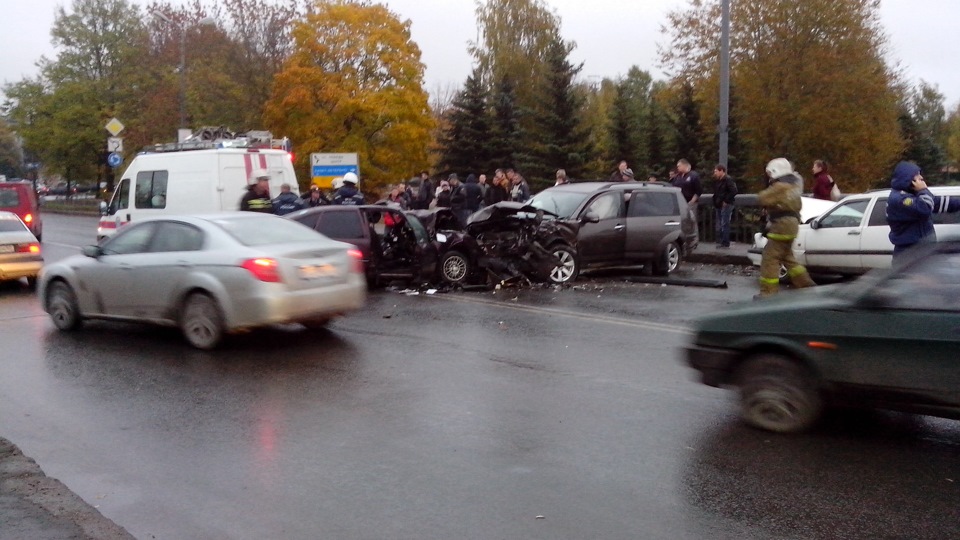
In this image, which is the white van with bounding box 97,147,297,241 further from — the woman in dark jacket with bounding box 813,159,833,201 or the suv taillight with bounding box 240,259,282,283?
the woman in dark jacket with bounding box 813,159,833,201

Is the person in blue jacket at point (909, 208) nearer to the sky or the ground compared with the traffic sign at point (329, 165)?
nearer to the ground

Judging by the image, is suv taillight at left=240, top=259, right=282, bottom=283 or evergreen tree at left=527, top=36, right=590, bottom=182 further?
evergreen tree at left=527, top=36, right=590, bottom=182

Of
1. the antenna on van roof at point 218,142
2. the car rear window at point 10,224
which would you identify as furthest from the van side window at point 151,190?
the car rear window at point 10,224

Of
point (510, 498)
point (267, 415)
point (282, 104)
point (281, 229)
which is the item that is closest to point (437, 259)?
point (281, 229)

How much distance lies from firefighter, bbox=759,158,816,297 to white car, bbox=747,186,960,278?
3.08 metres

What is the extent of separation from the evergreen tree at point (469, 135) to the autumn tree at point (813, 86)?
9.09m

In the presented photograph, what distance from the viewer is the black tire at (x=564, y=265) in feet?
50.6

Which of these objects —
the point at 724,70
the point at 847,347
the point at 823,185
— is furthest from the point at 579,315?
the point at 724,70

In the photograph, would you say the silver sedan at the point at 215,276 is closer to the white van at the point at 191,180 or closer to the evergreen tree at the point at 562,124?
the white van at the point at 191,180

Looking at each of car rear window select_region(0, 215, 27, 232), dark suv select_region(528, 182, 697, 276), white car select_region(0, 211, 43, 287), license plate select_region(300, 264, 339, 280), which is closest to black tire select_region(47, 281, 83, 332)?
license plate select_region(300, 264, 339, 280)

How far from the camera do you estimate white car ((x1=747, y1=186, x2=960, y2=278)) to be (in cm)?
1367

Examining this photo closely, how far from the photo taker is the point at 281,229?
1055 cm

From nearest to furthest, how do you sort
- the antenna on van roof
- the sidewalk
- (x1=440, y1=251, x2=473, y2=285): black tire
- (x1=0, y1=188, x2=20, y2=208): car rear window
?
the sidewalk
(x1=440, y1=251, x2=473, y2=285): black tire
the antenna on van roof
(x1=0, y1=188, x2=20, y2=208): car rear window

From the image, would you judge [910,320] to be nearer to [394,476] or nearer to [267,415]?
[394,476]
